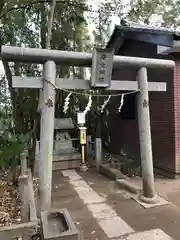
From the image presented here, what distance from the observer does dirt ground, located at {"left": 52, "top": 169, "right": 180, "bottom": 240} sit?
14.5 feet

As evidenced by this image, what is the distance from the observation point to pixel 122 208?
536cm

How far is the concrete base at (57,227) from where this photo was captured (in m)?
2.81

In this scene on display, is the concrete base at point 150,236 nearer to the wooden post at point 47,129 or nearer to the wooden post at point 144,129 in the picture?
the wooden post at point 144,129

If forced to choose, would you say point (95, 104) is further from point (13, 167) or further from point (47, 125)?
point (47, 125)

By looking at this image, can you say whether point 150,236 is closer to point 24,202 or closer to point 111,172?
point 24,202

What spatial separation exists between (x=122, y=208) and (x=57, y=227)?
2.48m

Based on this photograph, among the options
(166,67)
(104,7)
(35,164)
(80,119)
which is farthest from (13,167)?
(104,7)

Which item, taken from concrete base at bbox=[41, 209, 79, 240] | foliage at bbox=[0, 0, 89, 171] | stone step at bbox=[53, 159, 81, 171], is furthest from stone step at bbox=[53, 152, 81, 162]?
concrete base at bbox=[41, 209, 79, 240]

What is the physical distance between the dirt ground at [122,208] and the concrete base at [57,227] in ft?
3.34

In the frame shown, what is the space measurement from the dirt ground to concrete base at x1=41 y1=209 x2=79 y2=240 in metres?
1.02

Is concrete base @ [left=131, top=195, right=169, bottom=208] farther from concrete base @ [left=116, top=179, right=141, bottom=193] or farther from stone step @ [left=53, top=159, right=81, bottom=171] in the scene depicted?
stone step @ [left=53, top=159, right=81, bottom=171]

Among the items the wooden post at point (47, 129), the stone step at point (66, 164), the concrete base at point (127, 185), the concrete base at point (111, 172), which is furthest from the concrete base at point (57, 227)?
the stone step at point (66, 164)

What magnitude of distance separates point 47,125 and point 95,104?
21.2ft

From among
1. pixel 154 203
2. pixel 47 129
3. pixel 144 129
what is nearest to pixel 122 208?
pixel 154 203
